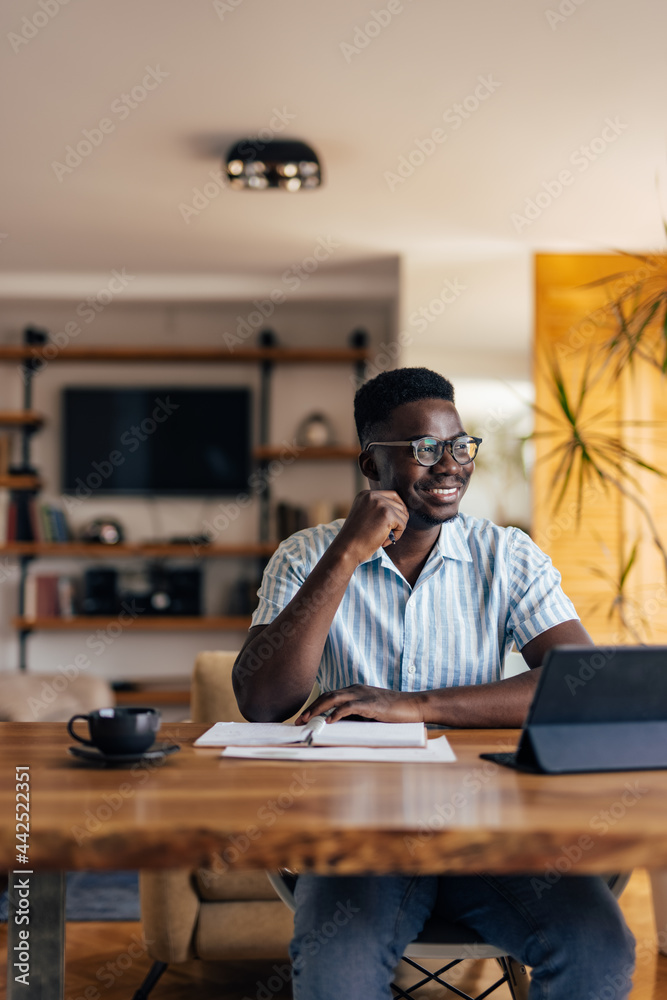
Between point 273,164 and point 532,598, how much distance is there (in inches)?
93.7

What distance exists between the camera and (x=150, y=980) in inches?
82.8

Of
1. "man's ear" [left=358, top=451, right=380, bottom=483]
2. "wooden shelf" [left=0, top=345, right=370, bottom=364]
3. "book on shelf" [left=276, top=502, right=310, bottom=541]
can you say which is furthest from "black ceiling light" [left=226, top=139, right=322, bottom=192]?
"book on shelf" [left=276, top=502, right=310, bottom=541]

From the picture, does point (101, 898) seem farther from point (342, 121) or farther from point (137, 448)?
point (137, 448)

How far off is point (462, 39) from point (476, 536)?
1767 millimetres

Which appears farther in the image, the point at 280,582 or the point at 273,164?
the point at 273,164

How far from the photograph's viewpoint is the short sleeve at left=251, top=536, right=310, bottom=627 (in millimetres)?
1544

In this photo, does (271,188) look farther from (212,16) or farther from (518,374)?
(518,374)

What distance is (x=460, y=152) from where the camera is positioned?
3.45m

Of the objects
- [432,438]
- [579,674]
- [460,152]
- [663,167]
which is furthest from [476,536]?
[663,167]

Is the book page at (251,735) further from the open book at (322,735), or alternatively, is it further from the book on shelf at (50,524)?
the book on shelf at (50,524)

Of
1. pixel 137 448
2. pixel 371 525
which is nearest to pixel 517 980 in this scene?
pixel 371 525

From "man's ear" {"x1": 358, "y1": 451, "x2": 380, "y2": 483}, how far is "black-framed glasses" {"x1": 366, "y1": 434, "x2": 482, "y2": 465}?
0.53 ft

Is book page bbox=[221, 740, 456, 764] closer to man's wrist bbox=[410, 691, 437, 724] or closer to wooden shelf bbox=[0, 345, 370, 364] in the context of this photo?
man's wrist bbox=[410, 691, 437, 724]

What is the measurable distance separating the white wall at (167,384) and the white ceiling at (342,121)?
0.79 metres
